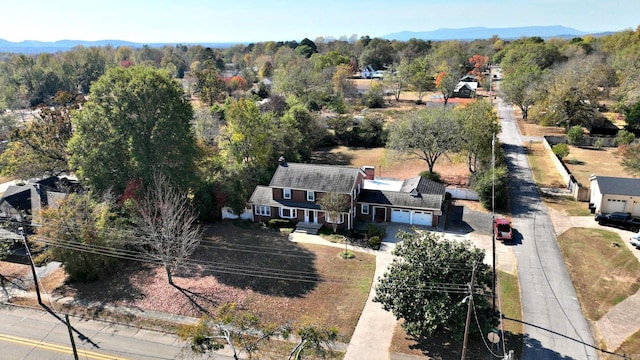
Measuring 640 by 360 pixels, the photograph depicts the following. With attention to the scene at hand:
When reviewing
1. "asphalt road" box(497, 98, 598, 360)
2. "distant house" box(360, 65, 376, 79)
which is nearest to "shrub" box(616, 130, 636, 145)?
"asphalt road" box(497, 98, 598, 360)

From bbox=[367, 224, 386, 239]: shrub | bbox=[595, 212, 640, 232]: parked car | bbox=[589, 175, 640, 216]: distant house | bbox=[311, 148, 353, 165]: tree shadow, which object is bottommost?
bbox=[367, 224, 386, 239]: shrub

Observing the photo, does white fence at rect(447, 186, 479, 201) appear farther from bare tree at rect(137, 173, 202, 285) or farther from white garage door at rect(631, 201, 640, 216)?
bare tree at rect(137, 173, 202, 285)

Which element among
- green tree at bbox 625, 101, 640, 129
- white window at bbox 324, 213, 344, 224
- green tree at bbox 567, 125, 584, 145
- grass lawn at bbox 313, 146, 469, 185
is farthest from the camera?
green tree at bbox 625, 101, 640, 129

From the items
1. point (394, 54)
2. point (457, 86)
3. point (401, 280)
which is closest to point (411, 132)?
point (401, 280)

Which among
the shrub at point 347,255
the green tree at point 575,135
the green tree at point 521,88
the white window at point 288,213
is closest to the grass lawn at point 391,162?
the white window at point 288,213

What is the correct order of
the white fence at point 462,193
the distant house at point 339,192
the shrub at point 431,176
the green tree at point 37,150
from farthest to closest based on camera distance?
the shrub at point 431,176
the green tree at point 37,150
the white fence at point 462,193
the distant house at point 339,192

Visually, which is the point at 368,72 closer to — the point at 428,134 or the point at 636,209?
the point at 428,134

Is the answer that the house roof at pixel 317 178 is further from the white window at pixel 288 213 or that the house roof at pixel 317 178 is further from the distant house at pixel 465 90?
the distant house at pixel 465 90

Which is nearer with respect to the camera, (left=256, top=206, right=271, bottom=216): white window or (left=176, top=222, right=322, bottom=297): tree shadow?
(left=176, top=222, right=322, bottom=297): tree shadow
